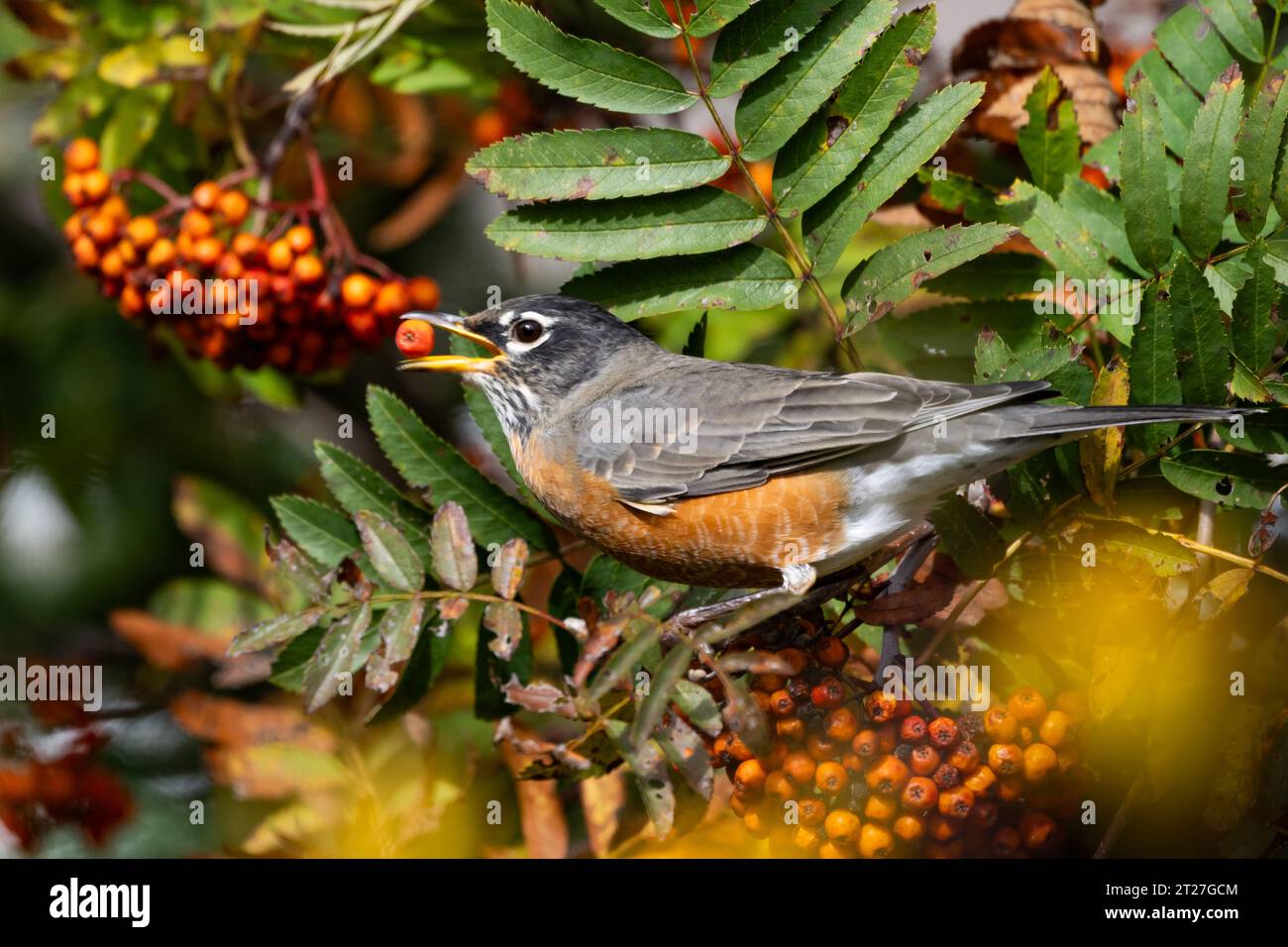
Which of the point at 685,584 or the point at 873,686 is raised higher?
the point at 685,584

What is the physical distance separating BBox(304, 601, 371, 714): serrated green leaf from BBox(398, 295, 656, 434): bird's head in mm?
736

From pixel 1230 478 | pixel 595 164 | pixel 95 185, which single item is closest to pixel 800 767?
pixel 1230 478

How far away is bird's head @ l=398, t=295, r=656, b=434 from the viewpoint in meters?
2.61

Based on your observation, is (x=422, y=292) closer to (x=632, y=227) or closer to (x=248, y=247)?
(x=248, y=247)

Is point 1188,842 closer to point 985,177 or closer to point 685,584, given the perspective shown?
point 685,584

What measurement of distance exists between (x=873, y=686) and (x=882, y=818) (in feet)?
0.63

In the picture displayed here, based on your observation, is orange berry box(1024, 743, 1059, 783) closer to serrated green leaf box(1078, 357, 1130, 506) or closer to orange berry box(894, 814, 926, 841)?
orange berry box(894, 814, 926, 841)

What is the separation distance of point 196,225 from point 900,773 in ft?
6.15

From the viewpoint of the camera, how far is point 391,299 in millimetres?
2932

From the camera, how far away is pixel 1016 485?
2.02m

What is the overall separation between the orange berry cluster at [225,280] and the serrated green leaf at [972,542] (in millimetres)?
1454

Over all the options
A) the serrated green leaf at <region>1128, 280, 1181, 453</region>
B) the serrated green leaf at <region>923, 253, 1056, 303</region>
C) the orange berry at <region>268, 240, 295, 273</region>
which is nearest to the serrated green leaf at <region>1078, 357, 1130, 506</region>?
the serrated green leaf at <region>1128, 280, 1181, 453</region>

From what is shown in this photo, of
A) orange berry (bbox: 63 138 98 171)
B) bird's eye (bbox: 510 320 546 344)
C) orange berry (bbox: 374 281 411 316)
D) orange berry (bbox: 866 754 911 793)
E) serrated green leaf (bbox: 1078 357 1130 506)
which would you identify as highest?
orange berry (bbox: 63 138 98 171)

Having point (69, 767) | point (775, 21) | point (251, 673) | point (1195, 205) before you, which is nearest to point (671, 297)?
point (775, 21)
